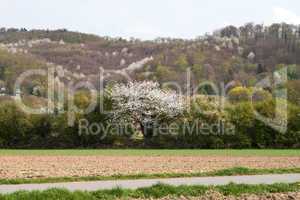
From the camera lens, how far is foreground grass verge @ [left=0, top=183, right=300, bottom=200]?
16312 millimetres

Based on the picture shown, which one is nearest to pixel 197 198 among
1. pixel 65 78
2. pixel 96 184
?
pixel 96 184

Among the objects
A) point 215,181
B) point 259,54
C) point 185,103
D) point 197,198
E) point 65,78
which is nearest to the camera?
point 197,198

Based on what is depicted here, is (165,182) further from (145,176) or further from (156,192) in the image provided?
(145,176)

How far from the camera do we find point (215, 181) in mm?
22078

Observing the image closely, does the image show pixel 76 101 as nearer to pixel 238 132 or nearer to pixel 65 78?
pixel 238 132

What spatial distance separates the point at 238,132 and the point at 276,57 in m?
124

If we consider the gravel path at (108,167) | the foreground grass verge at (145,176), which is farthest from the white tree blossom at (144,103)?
the foreground grass verge at (145,176)

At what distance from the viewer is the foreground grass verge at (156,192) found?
1631 centimetres

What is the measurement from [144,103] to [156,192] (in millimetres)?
59427

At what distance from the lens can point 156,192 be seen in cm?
1806

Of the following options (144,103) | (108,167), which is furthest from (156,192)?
(144,103)

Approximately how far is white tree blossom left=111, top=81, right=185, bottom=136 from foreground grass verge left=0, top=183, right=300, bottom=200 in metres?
51.8

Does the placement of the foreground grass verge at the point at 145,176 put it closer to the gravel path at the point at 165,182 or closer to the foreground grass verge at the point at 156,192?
the gravel path at the point at 165,182

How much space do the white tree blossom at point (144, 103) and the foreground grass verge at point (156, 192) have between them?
51.8 m
